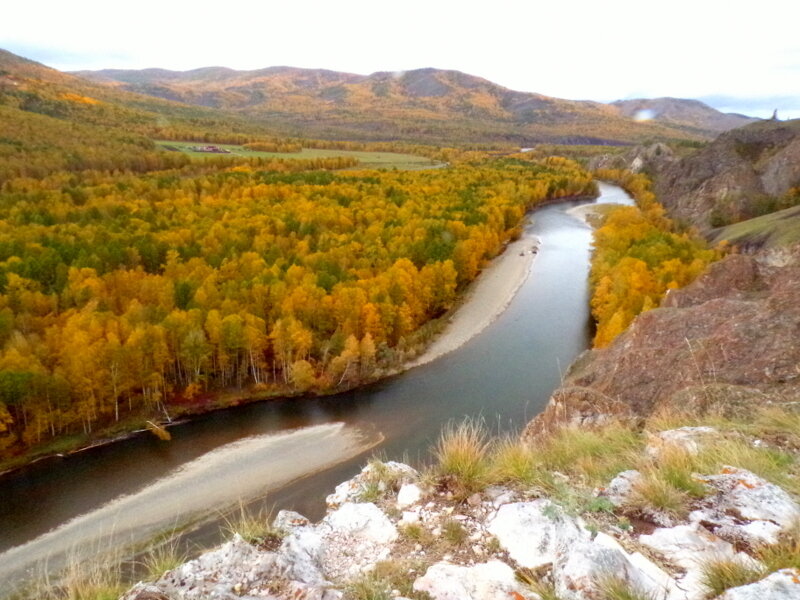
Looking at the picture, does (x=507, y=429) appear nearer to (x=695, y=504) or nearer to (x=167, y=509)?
(x=167, y=509)

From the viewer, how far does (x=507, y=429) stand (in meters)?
29.7

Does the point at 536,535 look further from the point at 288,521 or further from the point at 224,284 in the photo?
the point at 224,284

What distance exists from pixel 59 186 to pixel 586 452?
84828mm

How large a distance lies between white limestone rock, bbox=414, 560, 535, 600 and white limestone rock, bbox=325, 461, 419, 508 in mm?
1919

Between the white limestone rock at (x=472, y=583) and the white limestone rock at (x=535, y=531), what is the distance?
27 centimetres

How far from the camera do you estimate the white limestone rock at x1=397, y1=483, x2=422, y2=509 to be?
6.51 m

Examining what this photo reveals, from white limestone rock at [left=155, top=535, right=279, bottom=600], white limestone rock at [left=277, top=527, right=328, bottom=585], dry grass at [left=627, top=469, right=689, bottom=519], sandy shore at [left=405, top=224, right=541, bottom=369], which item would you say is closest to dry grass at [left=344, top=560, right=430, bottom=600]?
white limestone rock at [left=277, top=527, right=328, bottom=585]

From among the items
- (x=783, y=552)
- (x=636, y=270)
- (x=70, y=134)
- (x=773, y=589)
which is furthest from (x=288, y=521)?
(x=70, y=134)

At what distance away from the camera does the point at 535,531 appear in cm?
537

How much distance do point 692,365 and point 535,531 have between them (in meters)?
14.1

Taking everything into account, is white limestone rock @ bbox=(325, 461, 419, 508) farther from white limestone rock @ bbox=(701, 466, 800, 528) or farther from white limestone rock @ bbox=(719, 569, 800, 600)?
white limestone rock @ bbox=(719, 569, 800, 600)

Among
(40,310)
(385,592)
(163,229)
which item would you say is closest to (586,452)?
(385,592)

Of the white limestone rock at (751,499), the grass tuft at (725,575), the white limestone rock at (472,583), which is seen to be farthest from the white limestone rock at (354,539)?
the white limestone rock at (751,499)

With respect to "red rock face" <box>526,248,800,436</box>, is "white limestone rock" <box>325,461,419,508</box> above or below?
above
